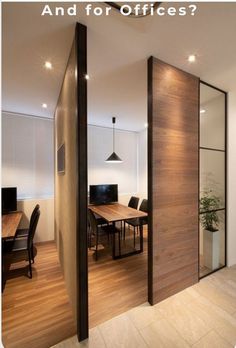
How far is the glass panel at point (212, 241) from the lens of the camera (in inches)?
97.2

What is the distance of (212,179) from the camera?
103 inches

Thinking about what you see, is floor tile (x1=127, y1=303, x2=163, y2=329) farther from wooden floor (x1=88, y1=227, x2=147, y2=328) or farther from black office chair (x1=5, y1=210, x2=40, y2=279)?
black office chair (x1=5, y1=210, x2=40, y2=279)

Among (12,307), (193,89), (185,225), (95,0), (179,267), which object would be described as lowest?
(12,307)

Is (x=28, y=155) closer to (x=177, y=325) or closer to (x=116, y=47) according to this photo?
(x=116, y=47)

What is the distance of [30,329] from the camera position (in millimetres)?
1588

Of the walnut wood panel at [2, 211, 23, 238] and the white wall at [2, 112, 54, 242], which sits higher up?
the white wall at [2, 112, 54, 242]

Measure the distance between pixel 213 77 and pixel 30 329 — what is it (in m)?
3.54

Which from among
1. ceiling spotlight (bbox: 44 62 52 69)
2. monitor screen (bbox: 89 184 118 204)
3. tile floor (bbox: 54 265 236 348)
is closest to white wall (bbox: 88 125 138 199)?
monitor screen (bbox: 89 184 118 204)

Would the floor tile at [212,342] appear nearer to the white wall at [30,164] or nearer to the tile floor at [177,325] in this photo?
the tile floor at [177,325]

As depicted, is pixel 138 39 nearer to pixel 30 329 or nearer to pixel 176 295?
pixel 176 295

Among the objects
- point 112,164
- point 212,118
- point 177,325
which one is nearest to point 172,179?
point 212,118

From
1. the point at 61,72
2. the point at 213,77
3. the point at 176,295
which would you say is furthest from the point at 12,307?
the point at 213,77

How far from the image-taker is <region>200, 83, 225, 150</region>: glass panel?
239cm

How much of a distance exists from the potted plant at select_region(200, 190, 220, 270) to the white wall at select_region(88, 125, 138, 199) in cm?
267
